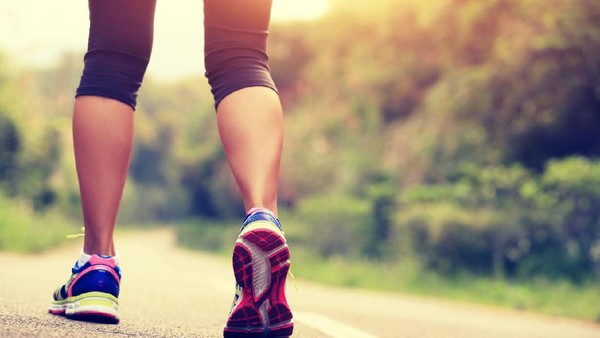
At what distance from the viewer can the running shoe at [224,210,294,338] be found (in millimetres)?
1525

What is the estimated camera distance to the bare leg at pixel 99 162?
1.84m

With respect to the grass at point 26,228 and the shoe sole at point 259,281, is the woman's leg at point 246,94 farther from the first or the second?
the grass at point 26,228

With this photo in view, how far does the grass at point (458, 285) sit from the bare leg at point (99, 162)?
16.0ft

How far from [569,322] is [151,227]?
48471 millimetres

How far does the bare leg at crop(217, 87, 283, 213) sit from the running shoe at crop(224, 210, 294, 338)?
13cm

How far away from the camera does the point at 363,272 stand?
10883 millimetres

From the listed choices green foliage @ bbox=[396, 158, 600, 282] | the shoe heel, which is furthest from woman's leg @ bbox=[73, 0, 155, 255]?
green foliage @ bbox=[396, 158, 600, 282]

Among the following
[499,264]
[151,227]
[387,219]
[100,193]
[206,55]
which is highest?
[151,227]

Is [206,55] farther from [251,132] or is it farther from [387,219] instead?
[387,219]

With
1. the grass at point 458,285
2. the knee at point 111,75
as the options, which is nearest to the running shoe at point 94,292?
the knee at point 111,75

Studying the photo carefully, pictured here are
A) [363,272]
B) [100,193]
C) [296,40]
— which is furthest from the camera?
[296,40]

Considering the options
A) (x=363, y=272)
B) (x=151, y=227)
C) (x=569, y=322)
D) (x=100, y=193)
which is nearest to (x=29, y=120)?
(x=363, y=272)

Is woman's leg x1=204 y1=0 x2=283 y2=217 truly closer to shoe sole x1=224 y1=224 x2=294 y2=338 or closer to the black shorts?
the black shorts

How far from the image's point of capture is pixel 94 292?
1.81m
